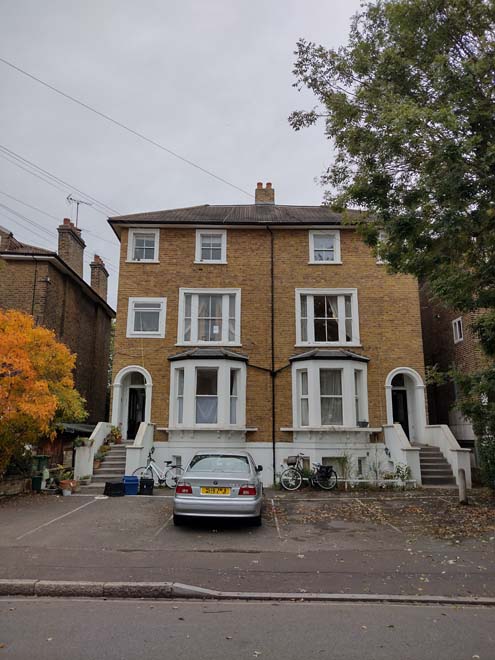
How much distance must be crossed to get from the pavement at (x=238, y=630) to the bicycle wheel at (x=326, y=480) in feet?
30.6

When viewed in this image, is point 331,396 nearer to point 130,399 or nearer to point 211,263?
point 211,263

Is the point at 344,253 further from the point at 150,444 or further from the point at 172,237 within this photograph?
the point at 150,444

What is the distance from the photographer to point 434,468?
52.6 ft

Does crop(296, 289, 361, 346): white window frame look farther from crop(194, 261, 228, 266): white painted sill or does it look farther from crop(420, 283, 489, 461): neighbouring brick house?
crop(194, 261, 228, 266): white painted sill

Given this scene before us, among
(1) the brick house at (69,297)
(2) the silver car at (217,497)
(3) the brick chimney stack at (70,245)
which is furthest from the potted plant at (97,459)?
(3) the brick chimney stack at (70,245)

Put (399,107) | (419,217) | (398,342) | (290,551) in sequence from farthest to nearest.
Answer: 1. (398,342)
2. (419,217)
3. (399,107)
4. (290,551)

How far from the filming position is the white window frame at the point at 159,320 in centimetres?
1853

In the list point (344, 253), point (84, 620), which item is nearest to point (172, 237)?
point (344, 253)

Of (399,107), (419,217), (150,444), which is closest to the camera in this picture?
(399,107)

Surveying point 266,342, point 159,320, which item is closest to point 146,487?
point 159,320

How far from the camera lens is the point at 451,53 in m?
10.3

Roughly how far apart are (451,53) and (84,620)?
12.0 m

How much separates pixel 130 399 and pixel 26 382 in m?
7.85

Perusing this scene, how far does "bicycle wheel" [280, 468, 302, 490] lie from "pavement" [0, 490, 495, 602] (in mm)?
2572
